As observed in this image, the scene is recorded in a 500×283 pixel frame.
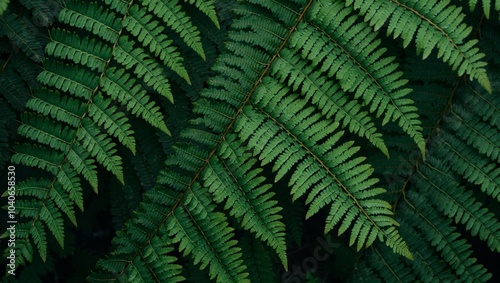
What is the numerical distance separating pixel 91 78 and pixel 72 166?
38cm

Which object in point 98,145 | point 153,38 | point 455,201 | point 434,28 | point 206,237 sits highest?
point 153,38

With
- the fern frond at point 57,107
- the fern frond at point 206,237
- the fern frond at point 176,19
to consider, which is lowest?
the fern frond at point 206,237

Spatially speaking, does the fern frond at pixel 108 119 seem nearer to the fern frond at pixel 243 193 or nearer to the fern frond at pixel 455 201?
the fern frond at pixel 243 193

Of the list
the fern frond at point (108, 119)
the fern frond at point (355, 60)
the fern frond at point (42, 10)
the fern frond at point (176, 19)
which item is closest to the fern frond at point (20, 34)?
the fern frond at point (42, 10)

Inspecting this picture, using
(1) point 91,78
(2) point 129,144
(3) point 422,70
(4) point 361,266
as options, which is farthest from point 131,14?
(4) point 361,266

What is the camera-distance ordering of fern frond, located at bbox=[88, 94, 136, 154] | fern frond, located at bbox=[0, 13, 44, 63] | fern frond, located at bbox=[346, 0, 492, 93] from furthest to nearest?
fern frond, located at bbox=[0, 13, 44, 63], fern frond, located at bbox=[88, 94, 136, 154], fern frond, located at bbox=[346, 0, 492, 93]

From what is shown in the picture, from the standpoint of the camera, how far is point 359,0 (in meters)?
1.97

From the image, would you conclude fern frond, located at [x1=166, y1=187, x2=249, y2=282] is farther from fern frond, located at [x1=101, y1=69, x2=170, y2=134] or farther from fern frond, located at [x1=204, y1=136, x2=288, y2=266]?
fern frond, located at [x1=101, y1=69, x2=170, y2=134]

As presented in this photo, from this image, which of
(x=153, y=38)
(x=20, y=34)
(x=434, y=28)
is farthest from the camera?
(x=20, y=34)

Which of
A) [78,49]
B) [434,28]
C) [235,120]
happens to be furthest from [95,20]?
[434,28]

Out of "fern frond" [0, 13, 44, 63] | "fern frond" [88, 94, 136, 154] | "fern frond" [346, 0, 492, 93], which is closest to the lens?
"fern frond" [346, 0, 492, 93]

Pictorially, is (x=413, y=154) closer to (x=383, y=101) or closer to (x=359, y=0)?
(x=383, y=101)

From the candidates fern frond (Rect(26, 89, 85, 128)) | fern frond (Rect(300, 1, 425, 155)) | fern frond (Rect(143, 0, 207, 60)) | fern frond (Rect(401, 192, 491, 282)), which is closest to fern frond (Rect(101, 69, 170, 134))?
fern frond (Rect(26, 89, 85, 128))

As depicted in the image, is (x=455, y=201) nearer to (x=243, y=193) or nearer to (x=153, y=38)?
(x=243, y=193)
